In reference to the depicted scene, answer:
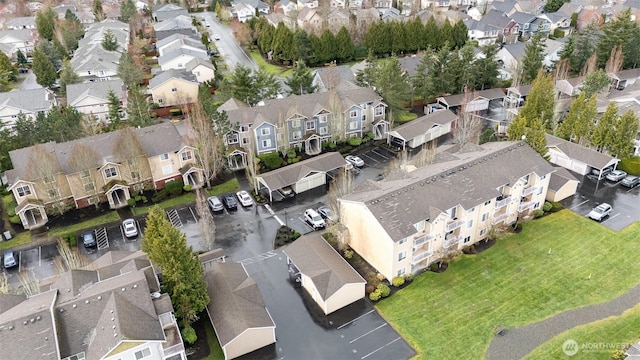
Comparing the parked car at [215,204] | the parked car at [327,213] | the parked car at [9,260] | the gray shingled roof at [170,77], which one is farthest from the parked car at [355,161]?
the parked car at [9,260]

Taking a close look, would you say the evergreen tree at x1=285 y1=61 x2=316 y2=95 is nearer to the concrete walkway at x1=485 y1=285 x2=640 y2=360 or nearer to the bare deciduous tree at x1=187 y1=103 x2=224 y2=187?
the bare deciduous tree at x1=187 y1=103 x2=224 y2=187

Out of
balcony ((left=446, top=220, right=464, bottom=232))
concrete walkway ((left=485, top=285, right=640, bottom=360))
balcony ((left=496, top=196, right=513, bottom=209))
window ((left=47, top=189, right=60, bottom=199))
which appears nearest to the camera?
concrete walkway ((left=485, top=285, right=640, bottom=360))

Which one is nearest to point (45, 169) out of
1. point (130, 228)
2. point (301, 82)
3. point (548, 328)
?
point (130, 228)

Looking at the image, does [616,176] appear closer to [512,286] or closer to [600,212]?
[600,212]

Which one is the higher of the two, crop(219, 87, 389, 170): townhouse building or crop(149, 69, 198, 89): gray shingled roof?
crop(149, 69, 198, 89): gray shingled roof

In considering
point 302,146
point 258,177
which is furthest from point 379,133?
point 258,177

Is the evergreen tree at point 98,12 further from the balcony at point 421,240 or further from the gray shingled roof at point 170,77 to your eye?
the balcony at point 421,240

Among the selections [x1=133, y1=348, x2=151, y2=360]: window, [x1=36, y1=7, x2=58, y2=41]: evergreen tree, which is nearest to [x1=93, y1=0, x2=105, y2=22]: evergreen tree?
[x1=36, y1=7, x2=58, y2=41]: evergreen tree

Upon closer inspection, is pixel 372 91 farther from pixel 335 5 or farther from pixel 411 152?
pixel 335 5
